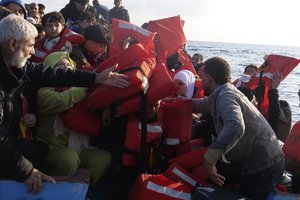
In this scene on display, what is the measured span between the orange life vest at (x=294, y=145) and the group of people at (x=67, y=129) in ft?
1.42

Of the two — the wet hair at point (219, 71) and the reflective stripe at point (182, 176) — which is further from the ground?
the wet hair at point (219, 71)

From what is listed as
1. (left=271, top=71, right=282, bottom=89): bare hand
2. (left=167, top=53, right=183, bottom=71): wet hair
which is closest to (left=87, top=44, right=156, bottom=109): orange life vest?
(left=271, top=71, right=282, bottom=89): bare hand

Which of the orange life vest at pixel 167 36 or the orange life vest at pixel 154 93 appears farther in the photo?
the orange life vest at pixel 167 36

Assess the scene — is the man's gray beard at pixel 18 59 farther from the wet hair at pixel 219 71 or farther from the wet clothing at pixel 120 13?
the wet clothing at pixel 120 13

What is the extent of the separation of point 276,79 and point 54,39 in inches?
101

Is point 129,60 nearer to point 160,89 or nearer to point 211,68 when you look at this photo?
point 160,89

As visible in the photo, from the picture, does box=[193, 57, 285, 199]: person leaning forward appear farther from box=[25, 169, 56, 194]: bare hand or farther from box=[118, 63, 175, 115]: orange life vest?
box=[25, 169, 56, 194]: bare hand

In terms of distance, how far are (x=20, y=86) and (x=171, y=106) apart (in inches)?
52.1

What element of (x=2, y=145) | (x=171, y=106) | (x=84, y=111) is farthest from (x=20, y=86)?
(x=171, y=106)

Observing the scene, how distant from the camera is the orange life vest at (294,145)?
362cm

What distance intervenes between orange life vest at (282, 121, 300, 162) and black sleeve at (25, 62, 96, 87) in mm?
1873

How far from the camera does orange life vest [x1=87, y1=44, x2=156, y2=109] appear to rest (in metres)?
3.06

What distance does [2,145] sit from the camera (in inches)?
96.7

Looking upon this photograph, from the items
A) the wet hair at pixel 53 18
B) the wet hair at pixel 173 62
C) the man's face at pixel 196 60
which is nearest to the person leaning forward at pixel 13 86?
the wet hair at pixel 53 18
